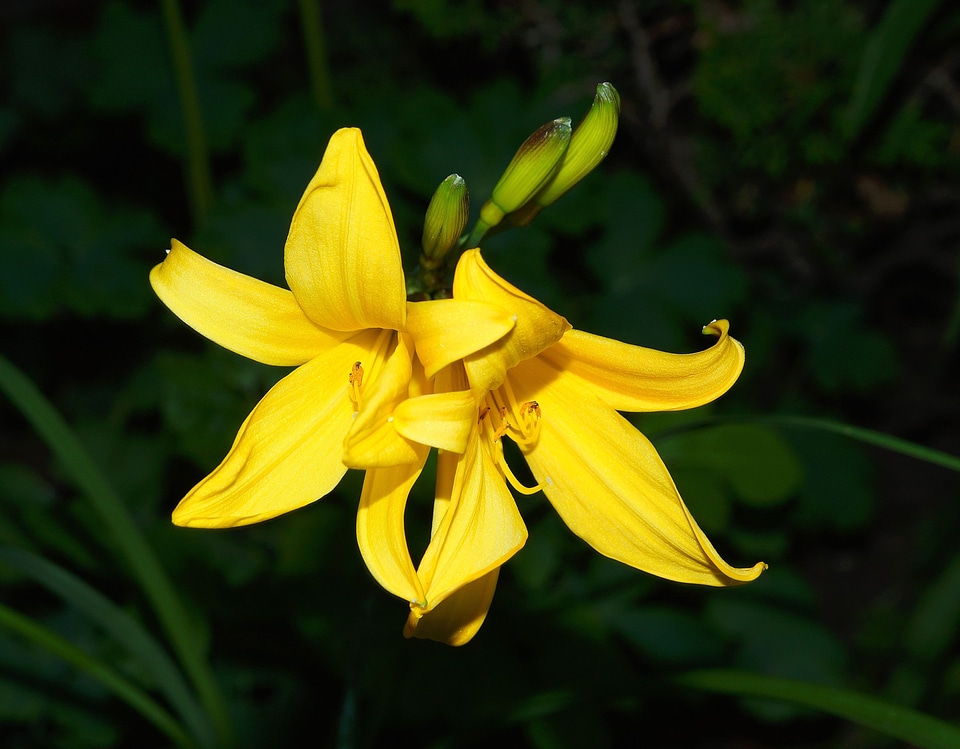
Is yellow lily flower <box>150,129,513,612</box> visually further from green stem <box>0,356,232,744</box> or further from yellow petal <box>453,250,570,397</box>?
green stem <box>0,356,232,744</box>

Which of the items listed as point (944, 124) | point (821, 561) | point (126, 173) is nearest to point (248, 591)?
point (126, 173)

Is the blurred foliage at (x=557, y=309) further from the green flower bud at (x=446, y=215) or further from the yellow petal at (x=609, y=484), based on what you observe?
the green flower bud at (x=446, y=215)

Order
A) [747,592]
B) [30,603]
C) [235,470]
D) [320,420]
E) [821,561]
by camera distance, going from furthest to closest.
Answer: [821,561]
[747,592]
[30,603]
[320,420]
[235,470]

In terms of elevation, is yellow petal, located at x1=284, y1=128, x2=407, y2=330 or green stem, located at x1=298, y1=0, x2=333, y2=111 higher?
green stem, located at x1=298, y1=0, x2=333, y2=111

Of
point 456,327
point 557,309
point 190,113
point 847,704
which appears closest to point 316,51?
point 190,113

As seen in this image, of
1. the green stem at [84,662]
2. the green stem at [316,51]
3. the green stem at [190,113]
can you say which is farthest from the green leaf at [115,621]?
the green stem at [316,51]

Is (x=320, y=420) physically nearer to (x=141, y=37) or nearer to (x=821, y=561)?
(x=141, y=37)

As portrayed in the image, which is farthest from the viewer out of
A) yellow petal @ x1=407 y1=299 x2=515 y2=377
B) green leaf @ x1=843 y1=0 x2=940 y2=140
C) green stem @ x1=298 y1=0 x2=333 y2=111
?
green stem @ x1=298 y1=0 x2=333 y2=111

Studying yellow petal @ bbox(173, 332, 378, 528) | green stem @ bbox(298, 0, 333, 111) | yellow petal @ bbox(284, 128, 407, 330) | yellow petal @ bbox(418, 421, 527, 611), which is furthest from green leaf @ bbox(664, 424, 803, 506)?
green stem @ bbox(298, 0, 333, 111)
